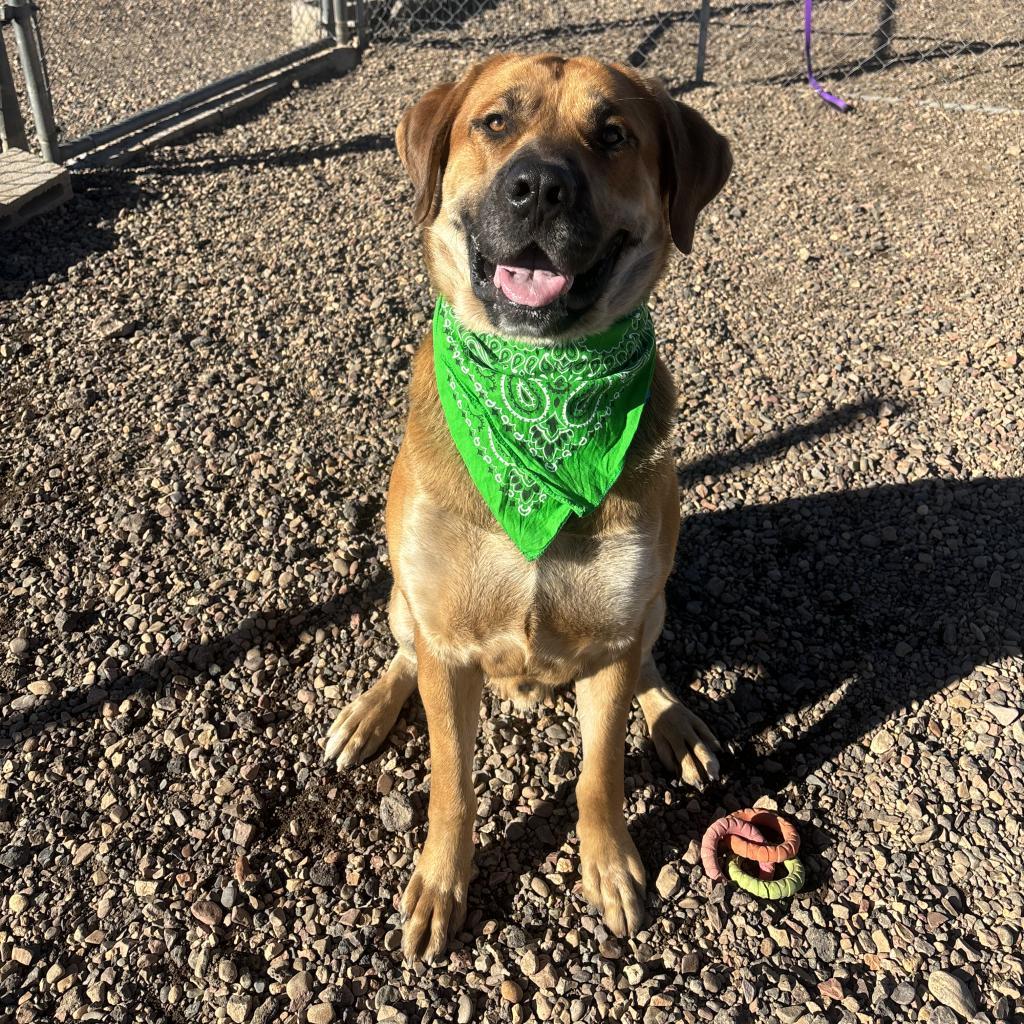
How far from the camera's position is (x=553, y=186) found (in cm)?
239

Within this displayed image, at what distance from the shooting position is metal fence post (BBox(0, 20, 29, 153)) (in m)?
6.57

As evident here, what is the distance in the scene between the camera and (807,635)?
3861 mm

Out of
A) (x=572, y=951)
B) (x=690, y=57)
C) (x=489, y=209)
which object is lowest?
(x=572, y=951)

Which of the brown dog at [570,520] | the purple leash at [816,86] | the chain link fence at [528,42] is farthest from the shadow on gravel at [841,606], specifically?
the chain link fence at [528,42]

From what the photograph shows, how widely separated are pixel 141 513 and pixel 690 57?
7902 mm

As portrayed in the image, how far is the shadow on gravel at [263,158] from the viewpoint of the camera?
7.29m

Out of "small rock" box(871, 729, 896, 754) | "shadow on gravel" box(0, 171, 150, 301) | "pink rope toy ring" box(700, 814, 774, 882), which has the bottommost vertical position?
"small rock" box(871, 729, 896, 754)

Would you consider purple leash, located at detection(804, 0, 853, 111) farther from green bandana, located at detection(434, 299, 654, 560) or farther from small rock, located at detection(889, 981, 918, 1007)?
small rock, located at detection(889, 981, 918, 1007)

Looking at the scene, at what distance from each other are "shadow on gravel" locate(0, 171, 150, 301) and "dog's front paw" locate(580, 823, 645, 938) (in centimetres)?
501

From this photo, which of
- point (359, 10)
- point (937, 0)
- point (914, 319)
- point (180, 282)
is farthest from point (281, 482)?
point (937, 0)

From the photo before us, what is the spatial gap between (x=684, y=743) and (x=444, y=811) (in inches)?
38.6

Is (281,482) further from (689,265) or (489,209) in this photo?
(689,265)

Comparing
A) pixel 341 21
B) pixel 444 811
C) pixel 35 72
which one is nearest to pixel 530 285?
pixel 444 811

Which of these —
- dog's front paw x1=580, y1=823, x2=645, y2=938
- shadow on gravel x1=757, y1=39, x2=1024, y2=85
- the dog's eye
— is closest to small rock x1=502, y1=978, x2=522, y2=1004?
dog's front paw x1=580, y1=823, x2=645, y2=938
